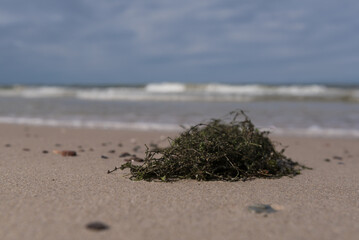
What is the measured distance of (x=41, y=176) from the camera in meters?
2.63

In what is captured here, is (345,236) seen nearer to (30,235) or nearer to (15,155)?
(30,235)

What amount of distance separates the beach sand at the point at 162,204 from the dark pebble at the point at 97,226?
0.02 m

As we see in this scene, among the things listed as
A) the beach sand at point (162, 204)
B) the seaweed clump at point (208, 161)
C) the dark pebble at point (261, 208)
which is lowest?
the beach sand at point (162, 204)

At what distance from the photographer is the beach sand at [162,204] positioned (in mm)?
1579

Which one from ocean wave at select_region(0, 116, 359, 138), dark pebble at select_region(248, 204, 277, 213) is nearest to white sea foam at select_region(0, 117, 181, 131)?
ocean wave at select_region(0, 116, 359, 138)

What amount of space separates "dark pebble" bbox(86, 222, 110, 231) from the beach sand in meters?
0.02

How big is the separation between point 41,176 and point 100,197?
80 cm

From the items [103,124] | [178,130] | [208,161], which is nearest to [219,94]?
[103,124]

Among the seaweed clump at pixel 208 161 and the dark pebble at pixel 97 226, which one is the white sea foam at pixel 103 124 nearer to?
the seaweed clump at pixel 208 161

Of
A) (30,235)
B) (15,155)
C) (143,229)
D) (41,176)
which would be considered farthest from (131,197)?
(15,155)

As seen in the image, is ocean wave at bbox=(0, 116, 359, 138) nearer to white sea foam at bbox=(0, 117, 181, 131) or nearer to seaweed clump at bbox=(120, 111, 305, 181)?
white sea foam at bbox=(0, 117, 181, 131)

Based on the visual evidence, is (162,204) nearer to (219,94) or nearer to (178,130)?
(178,130)

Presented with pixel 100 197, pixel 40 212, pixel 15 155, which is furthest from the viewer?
pixel 15 155

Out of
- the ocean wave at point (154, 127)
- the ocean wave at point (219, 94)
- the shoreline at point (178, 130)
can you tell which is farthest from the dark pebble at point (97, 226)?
the ocean wave at point (219, 94)
